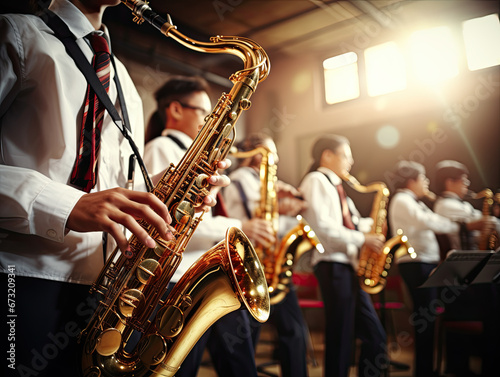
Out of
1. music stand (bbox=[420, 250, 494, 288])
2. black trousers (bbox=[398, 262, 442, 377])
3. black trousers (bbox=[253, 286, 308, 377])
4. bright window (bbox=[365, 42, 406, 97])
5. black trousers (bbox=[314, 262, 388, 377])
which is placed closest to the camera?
music stand (bbox=[420, 250, 494, 288])

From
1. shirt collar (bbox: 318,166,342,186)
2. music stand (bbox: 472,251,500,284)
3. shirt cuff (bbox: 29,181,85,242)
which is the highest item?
shirt collar (bbox: 318,166,342,186)

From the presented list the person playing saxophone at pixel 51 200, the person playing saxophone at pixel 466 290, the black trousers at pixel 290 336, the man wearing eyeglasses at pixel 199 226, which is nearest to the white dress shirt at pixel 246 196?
the black trousers at pixel 290 336

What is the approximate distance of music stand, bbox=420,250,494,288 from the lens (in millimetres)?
2645

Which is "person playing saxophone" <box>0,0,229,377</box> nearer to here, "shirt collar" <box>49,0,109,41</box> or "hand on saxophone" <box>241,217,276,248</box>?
"shirt collar" <box>49,0,109,41</box>

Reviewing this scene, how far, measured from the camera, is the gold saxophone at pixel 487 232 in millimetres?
3047

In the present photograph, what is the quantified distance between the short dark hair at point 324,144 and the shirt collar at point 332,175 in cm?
7

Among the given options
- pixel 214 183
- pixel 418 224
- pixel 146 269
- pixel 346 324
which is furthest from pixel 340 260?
pixel 146 269

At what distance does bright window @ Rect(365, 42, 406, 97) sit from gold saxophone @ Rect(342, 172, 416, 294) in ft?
2.77

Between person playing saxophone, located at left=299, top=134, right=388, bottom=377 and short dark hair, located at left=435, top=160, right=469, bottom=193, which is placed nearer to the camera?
person playing saxophone, located at left=299, top=134, right=388, bottom=377

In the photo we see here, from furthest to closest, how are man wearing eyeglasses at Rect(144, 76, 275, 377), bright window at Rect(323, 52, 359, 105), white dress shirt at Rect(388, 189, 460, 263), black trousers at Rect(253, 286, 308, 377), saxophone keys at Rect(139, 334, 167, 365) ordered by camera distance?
→ bright window at Rect(323, 52, 359, 105)
white dress shirt at Rect(388, 189, 460, 263)
black trousers at Rect(253, 286, 308, 377)
man wearing eyeglasses at Rect(144, 76, 275, 377)
saxophone keys at Rect(139, 334, 167, 365)

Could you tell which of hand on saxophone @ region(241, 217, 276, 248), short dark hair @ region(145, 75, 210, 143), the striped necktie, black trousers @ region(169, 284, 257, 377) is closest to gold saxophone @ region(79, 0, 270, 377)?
the striped necktie

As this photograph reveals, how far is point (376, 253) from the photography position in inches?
134

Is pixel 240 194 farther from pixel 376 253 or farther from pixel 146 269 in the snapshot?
pixel 146 269

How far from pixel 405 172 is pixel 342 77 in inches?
41.7
